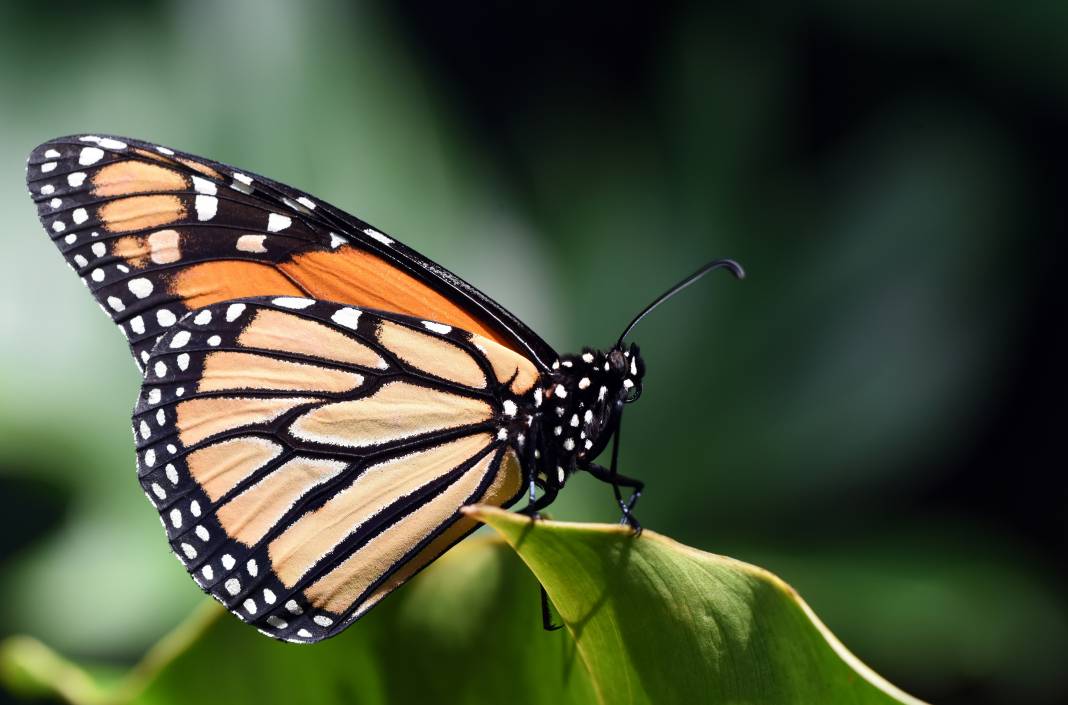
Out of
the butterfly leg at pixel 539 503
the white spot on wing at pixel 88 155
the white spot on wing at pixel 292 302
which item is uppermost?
the white spot on wing at pixel 88 155

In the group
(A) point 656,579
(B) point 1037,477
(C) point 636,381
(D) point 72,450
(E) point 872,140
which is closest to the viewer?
(A) point 656,579

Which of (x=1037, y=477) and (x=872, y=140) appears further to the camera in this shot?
(x=872, y=140)

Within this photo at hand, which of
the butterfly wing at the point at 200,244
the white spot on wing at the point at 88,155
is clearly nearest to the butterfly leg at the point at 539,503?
the butterfly wing at the point at 200,244

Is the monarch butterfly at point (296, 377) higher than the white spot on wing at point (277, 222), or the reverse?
the white spot on wing at point (277, 222)

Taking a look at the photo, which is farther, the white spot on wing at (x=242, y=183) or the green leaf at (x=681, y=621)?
the white spot on wing at (x=242, y=183)

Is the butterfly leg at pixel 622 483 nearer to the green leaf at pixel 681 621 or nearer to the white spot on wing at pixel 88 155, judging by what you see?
the green leaf at pixel 681 621

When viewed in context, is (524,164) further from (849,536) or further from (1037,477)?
(1037,477)

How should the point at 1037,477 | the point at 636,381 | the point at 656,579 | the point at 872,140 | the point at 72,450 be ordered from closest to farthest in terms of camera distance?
the point at 656,579 → the point at 636,381 → the point at 72,450 → the point at 1037,477 → the point at 872,140

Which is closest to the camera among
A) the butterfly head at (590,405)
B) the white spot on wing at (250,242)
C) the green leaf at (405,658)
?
the green leaf at (405,658)

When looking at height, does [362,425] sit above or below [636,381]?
below

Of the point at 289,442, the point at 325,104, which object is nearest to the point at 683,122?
the point at 325,104
